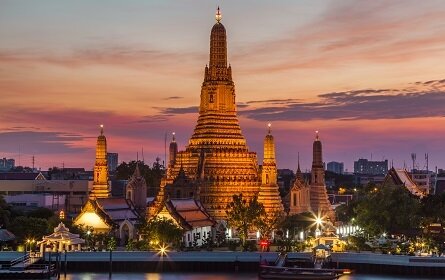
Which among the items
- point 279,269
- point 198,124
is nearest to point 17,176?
point 198,124

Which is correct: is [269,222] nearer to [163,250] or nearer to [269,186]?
[269,186]

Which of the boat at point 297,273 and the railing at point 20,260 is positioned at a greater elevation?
the railing at point 20,260

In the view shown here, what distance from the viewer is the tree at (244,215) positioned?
255 ft

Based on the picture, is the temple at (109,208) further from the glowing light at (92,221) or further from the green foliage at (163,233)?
the green foliage at (163,233)

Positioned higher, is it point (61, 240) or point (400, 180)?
point (400, 180)

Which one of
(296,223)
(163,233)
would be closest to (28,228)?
(163,233)

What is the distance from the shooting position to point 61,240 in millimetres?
66188

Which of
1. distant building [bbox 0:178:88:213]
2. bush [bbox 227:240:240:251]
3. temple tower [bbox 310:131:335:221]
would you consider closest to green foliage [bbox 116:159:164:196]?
distant building [bbox 0:178:88:213]

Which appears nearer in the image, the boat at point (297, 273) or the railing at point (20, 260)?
the railing at point (20, 260)

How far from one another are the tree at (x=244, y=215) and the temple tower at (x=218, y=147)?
4793 millimetres

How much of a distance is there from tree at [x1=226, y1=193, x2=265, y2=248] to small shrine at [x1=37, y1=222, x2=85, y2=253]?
1431 centimetres

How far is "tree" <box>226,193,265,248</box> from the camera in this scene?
255 ft

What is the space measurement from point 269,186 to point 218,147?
20.1ft

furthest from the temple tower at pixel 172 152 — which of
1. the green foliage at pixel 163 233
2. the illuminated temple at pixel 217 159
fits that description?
the green foliage at pixel 163 233
